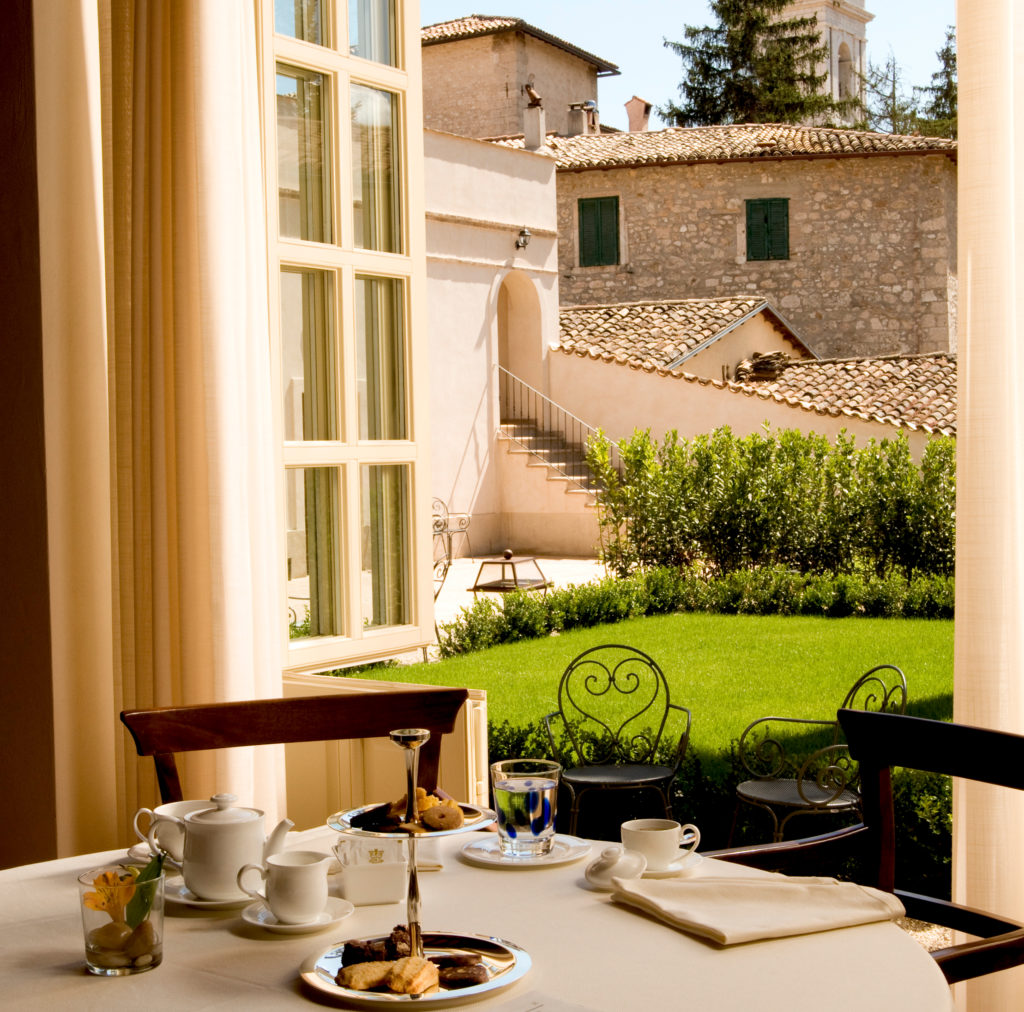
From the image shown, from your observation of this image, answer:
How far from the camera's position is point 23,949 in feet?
4.03

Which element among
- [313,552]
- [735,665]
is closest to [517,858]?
[313,552]

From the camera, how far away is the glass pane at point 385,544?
333cm

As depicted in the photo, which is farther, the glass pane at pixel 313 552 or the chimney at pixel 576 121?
the chimney at pixel 576 121

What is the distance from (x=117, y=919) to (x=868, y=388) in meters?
13.7

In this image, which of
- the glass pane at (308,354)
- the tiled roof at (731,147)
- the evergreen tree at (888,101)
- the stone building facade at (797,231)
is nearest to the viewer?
the glass pane at (308,354)

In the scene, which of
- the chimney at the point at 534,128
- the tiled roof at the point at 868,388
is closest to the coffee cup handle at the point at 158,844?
the tiled roof at the point at 868,388

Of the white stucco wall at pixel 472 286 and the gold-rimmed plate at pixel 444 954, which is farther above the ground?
the white stucco wall at pixel 472 286

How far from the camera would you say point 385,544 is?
11.2 ft

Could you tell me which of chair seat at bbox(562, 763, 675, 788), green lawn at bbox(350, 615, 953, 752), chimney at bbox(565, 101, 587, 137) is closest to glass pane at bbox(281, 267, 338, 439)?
chair seat at bbox(562, 763, 675, 788)

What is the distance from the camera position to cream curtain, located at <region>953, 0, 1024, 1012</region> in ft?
6.53

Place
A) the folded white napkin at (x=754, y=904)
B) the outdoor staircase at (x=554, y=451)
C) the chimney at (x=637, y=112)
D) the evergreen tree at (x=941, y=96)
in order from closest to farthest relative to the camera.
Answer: the folded white napkin at (x=754, y=904)
the outdoor staircase at (x=554, y=451)
the chimney at (x=637, y=112)
the evergreen tree at (x=941, y=96)

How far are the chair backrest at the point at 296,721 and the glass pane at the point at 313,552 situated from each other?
1029 millimetres

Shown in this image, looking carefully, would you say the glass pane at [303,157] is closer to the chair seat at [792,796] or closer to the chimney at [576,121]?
the chair seat at [792,796]

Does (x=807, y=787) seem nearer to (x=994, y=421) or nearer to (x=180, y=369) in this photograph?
(x=994, y=421)
